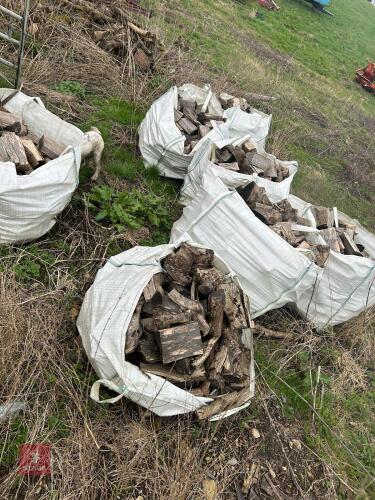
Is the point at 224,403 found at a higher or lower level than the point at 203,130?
lower

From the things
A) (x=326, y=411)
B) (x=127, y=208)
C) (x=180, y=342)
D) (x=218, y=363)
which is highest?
(x=180, y=342)

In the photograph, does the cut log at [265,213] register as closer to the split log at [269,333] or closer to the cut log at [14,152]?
the split log at [269,333]

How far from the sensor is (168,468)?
2113 millimetres

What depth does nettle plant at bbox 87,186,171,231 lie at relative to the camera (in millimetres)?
3268

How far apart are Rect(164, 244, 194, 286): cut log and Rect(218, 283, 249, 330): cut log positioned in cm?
24

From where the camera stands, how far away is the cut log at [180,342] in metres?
2.29

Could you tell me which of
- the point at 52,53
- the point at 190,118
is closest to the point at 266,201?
the point at 190,118

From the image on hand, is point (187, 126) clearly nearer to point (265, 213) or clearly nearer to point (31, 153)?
point (265, 213)

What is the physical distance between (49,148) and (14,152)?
15.5 inches

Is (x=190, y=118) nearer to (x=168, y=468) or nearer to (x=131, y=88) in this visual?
(x=131, y=88)

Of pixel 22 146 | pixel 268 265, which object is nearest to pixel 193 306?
pixel 268 265

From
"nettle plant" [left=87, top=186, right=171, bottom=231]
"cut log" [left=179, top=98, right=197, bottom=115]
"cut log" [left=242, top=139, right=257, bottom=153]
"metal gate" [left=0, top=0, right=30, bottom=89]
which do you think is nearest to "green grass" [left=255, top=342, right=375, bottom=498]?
"nettle plant" [left=87, top=186, right=171, bottom=231]

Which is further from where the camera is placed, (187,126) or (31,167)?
(187,126)

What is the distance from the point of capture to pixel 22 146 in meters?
2.93
